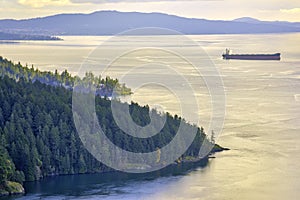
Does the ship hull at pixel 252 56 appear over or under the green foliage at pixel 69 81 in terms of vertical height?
over

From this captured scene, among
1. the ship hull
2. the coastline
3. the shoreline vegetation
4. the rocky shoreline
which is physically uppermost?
the ship hull

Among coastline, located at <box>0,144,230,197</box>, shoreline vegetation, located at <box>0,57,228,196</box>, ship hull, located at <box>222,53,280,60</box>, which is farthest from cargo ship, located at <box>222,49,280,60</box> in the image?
coastline, located at <box>0,144,230,197</box>

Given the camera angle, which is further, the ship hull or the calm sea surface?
the ship hull

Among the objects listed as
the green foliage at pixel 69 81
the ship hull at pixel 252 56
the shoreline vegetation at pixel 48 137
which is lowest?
the shoreline vegetation at pixel 48 137

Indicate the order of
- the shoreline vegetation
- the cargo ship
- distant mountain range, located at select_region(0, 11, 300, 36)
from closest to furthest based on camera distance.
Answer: the shoreline vegetation, the cargo ship, distant mountain range, located at select_region(0, 11, 300, 36)

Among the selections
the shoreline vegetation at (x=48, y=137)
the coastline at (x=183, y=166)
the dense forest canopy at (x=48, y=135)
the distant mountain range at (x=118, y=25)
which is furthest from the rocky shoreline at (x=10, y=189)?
the distant mountain range at (x=118, y=25)

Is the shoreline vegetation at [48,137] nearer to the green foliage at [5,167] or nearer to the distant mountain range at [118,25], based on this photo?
the green foliage at [5,167]

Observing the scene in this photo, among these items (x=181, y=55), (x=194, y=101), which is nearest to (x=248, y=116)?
(x=194, y=101)

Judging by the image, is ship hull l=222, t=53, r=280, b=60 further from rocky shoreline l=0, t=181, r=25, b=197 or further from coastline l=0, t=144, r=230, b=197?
rocky shoreline l=0, t=181, r=25, b=197
